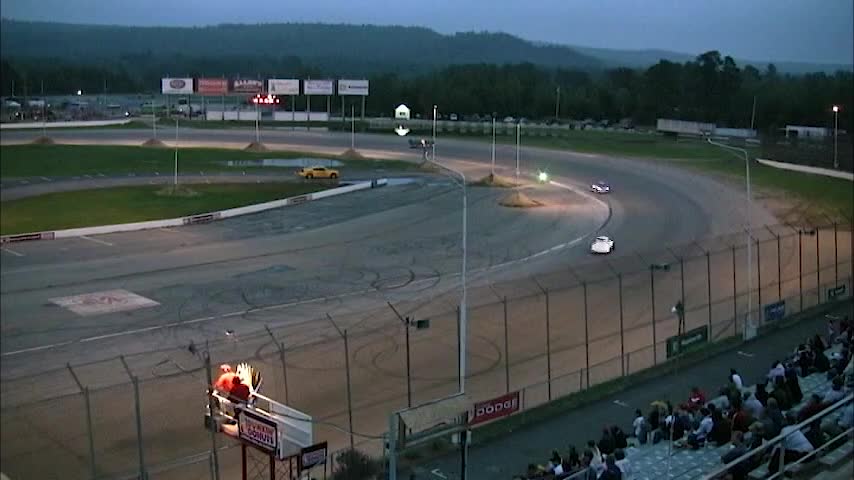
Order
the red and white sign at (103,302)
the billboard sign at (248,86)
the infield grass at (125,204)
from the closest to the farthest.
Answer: the red and white sign at (103,302) → the infield grass at (125,204) → the billboard sign at (248,86)

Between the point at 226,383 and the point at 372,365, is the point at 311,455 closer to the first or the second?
the point at 226,383

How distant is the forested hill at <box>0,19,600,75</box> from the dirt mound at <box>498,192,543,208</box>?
2086cm

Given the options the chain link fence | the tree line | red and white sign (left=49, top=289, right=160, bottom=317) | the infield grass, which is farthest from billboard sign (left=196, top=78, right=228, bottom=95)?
the chain link fence

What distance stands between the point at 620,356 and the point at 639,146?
3359 centimetres

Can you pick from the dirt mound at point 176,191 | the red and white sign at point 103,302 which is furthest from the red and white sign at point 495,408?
the dirt mound at point 176,191

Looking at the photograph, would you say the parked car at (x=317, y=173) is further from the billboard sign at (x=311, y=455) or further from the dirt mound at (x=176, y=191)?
the billboard sign at (x=311, y=455)

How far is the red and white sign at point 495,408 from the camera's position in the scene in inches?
523

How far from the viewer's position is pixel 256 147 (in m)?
64.9

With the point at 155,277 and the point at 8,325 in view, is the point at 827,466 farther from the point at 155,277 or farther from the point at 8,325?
the point at 155,277

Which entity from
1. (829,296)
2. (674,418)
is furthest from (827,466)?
(829,296)

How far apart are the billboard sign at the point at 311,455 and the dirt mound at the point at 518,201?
1206 inches

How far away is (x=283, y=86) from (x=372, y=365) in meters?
48.3

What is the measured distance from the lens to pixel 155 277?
2516 centimetres

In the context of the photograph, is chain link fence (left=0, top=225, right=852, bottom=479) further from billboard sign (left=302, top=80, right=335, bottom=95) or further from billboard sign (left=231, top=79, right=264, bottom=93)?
billboard sign (left=231, top=79, right=264, bottom=93)
